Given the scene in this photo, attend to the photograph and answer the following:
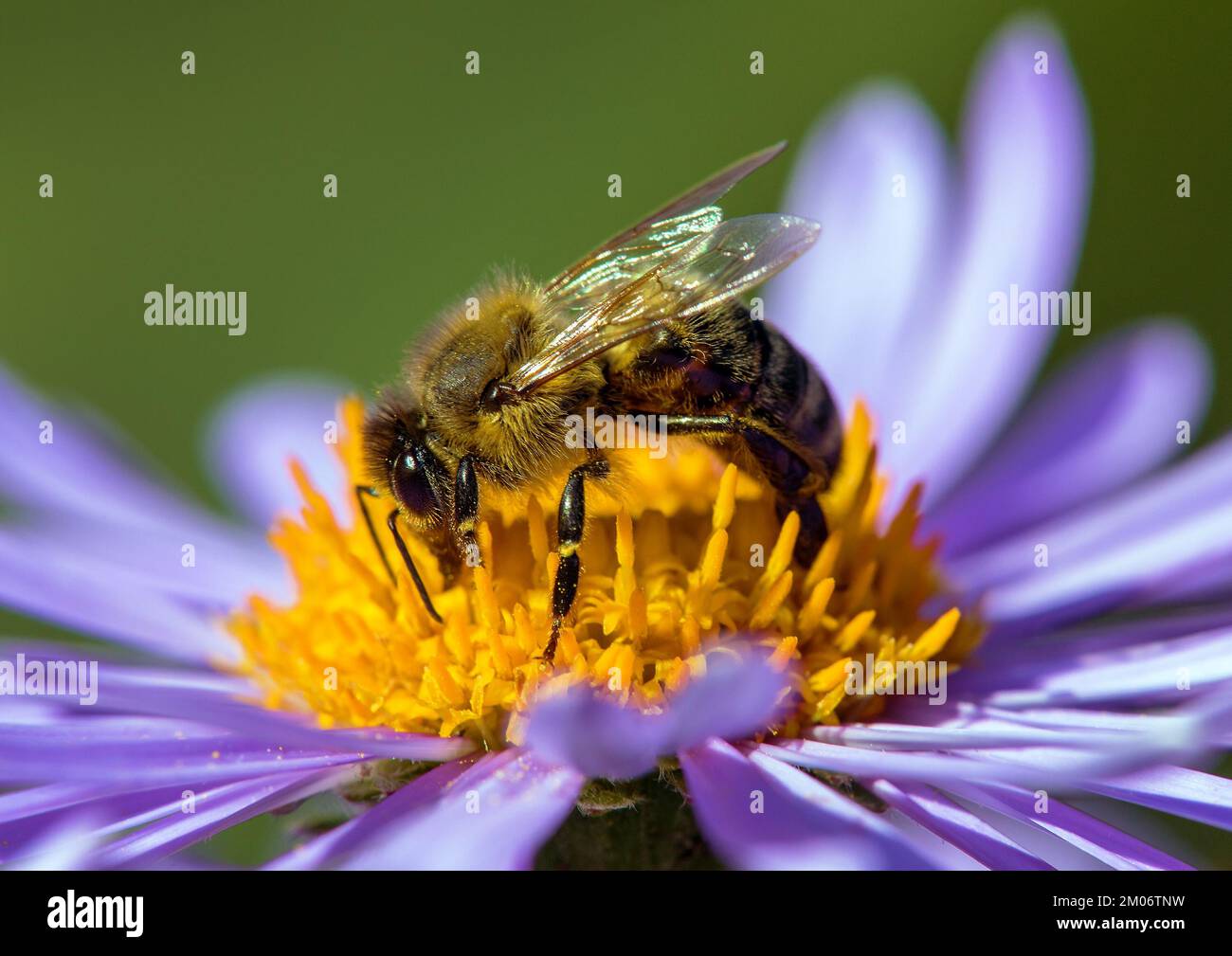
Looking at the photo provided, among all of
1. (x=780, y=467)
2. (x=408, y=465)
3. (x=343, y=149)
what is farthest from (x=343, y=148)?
(x=780, y=467)

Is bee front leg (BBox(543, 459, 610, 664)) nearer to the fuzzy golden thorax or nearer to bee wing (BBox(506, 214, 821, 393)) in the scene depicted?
the fuzzy golden thorax

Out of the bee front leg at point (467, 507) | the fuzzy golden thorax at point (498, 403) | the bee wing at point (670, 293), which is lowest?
the bee front leg at point (467, 507)

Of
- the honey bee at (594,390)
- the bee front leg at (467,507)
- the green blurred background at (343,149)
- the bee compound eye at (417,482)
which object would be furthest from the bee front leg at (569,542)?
the green blurred background at (343,149)

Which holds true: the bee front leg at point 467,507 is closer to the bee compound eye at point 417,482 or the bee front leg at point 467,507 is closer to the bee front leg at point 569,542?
the bee compound eye at point 417,482

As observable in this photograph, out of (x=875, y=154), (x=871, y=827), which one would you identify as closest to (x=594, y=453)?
(x=871, y=827)

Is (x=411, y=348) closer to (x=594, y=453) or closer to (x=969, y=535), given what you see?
(x=594, y=453)

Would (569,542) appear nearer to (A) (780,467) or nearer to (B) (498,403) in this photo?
(B) (498,403)
